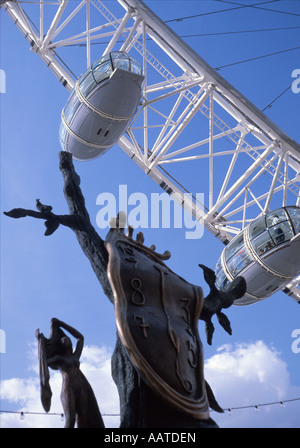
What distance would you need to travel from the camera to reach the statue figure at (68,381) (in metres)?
4.73

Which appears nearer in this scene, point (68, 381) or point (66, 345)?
point (68, 381)

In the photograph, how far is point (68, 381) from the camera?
4.85m

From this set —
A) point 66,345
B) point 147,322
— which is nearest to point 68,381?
Answer: point 66,345

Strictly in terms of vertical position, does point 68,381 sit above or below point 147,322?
below

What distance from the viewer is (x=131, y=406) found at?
15.4 ft

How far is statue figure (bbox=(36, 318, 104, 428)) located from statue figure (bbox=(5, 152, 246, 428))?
11mm

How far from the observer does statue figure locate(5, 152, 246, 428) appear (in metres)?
4.62

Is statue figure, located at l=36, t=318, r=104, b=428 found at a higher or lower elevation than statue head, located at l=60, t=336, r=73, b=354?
lower

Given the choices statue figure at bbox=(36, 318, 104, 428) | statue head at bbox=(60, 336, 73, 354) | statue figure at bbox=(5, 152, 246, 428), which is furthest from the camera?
statue head at bbox=(60, 336, 73, 354)

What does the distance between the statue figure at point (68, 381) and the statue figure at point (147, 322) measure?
11 millimetres

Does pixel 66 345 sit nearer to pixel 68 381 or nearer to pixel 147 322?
pixel 68 381

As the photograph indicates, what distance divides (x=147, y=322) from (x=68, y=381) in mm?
711

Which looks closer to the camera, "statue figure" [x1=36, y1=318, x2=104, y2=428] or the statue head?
"statue figure" [x1=36, y1=318, x2=104, y2=428]
